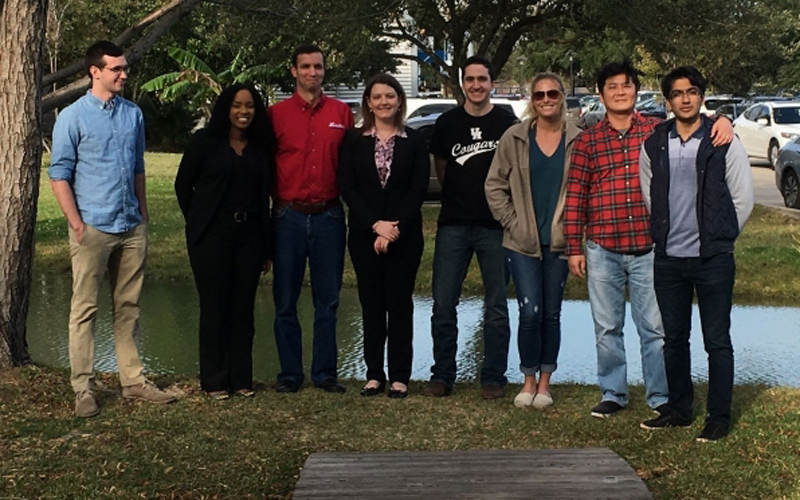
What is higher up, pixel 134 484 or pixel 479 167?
pixel 479 167

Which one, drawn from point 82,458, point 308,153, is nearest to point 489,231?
point 308,153

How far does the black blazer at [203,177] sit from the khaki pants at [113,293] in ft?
1.05

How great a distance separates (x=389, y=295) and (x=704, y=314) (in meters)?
2.00

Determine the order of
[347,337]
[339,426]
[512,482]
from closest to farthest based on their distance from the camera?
1. [512,482]
2. [339,426]
3. [347,337]

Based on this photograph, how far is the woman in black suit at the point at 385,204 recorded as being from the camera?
681 centimetres

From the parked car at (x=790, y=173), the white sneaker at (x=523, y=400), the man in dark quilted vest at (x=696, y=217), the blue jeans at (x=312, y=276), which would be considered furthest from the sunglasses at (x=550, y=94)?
the parked car at (x=790, y=173)

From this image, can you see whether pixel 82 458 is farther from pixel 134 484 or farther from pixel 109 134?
pixel 109 134

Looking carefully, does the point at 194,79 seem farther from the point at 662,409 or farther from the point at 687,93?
the point at 687,93

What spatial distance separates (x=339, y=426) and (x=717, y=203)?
2.37 m

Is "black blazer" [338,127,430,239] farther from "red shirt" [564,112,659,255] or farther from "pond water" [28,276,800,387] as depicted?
"pond water" [28,276,800,387]

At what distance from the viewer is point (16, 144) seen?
22.9 feet

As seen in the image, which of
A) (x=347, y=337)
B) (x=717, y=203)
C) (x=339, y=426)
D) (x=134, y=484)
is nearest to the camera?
(x=134, y=484)

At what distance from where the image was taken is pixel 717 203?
5691 millimetres

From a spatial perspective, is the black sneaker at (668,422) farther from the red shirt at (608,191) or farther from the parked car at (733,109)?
the parked car at (733,109)
